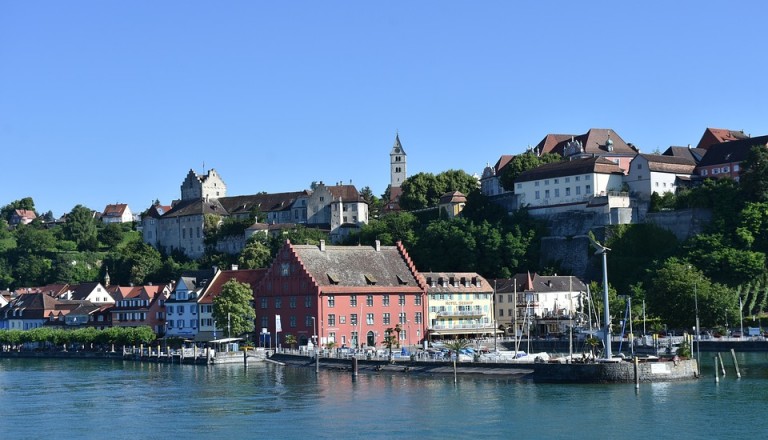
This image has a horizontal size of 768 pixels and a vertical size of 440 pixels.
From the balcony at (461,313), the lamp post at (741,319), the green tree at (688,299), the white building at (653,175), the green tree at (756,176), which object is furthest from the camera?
the white building at (653,175)

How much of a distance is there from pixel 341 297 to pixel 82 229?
9217 centimetres

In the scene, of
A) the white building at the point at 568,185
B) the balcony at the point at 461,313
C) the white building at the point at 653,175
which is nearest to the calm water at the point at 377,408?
the balcony at the point at 461,313

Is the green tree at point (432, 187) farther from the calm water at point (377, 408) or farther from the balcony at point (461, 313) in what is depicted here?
the calm water at point (377, 408)

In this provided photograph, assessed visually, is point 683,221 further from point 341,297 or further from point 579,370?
point 579,370

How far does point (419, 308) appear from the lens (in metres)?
97.1

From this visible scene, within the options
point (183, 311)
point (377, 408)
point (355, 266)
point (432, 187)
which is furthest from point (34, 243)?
point (377, 408)

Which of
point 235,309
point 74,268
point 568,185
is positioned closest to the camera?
point 235,309

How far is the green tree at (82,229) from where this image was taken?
172 m

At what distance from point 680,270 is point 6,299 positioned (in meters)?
83.0

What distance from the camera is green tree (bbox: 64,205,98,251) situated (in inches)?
6762

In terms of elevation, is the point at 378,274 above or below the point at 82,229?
below

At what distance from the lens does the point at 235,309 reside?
9431 centimetres

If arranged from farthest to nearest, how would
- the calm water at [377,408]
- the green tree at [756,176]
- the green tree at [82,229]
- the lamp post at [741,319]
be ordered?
the green tree at [82,229] < the green tree at [756,176] < the lamp post at [741,319] < the calm water at [377,408]

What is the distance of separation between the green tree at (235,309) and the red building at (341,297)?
1.22m
